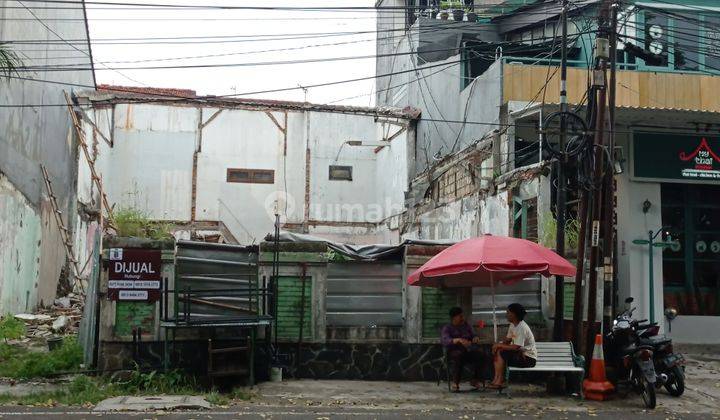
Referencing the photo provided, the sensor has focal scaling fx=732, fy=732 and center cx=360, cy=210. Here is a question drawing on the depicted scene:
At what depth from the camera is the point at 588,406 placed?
9727mm

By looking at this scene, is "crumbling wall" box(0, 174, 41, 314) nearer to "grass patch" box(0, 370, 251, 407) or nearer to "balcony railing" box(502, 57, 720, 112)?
"grass patch" box(0, 370, 251, 407)

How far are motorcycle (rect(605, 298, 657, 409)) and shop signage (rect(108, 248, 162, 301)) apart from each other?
676 centimetres

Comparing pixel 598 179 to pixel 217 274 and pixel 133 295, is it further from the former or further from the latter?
pixel 133 295

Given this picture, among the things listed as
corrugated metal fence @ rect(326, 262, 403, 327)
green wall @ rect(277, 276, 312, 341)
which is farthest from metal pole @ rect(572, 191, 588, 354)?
green wall @ rect(277, 276, 312, 341)

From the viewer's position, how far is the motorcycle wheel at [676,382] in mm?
10266

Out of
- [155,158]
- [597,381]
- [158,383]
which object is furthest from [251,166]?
[597,381]

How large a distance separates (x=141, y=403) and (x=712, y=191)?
1342 centimetres

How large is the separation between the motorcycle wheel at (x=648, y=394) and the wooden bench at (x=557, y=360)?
809 millimetres

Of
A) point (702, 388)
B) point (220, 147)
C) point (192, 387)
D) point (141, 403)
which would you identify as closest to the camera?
point (141, 403)

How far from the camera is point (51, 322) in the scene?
16234mm

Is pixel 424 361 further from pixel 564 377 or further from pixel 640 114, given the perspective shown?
pixel 640 114

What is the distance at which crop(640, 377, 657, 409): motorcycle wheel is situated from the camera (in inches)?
372

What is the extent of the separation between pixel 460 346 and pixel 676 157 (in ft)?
28.0

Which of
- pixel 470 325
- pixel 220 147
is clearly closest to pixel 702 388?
pixel 470 325
